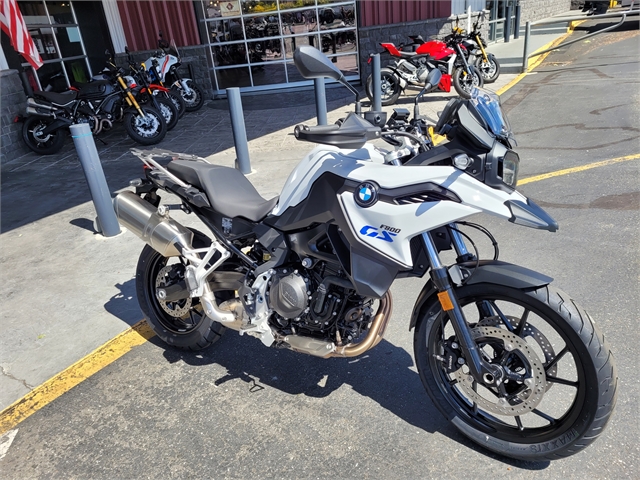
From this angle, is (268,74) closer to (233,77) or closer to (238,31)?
(233,77)

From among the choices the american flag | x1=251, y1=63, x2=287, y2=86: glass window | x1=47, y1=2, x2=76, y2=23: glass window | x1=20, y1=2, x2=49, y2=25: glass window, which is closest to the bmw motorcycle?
the american flag

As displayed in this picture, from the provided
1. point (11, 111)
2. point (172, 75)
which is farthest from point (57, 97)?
point (172, 75)

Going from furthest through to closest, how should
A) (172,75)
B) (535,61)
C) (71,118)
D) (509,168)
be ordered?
(535,61)
(172,75)
(71,118)
(509,168)

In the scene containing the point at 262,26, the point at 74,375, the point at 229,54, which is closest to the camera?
the point at 74,375

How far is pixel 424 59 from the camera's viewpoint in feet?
35.0

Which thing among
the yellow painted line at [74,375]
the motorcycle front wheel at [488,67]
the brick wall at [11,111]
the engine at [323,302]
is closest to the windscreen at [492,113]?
the engine at [323,302]

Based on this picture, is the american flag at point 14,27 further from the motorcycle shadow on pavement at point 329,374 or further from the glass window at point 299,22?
the motorcycle shadow on pavement at point 329,374

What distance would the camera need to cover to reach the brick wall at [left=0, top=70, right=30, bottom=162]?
8.81 metres

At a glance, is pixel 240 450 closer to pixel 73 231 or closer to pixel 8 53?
pixel 73 231

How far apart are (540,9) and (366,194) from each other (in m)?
27.6

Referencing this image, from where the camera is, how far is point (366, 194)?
7.30 feet

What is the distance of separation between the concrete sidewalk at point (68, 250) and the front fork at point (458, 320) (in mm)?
2488

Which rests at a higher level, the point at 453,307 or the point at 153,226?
the point at 153,226

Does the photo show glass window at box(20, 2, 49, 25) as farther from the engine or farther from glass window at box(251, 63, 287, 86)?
the engine
